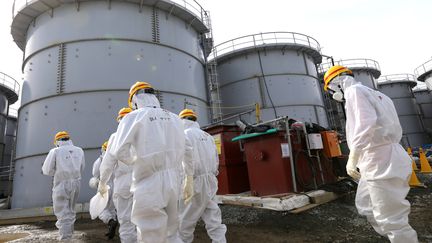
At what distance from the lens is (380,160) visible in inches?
96.3

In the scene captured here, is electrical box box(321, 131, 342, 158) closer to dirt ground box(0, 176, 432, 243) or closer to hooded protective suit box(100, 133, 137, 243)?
dirt ground box(0, 176, 432, 243)

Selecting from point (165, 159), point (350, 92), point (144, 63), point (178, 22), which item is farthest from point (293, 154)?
point (178, 22)

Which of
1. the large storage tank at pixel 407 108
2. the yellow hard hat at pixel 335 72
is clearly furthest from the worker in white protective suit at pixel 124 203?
the large storage tank at pixel 407 108

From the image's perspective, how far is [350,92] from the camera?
106 inches

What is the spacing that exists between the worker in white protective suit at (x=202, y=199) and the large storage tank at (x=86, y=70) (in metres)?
4.71

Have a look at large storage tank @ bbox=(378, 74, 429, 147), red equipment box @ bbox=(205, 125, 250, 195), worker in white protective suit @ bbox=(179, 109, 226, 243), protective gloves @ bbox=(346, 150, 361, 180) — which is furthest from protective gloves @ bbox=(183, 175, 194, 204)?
large storage tank @ bbox=(378, 74, 429, 147)

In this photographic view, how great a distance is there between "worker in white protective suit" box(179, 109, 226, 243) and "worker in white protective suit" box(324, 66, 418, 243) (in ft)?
5.72

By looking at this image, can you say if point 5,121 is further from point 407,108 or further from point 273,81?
point 407,108

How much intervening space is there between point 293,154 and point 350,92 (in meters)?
2.49

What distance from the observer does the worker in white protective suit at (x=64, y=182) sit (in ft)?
15.8

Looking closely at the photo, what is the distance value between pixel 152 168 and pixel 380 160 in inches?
83.1

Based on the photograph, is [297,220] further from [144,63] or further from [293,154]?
[144,63]

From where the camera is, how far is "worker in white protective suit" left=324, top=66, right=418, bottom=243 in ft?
7.63

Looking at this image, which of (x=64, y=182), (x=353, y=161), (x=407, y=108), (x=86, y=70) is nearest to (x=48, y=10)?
(x=86, y=70)
